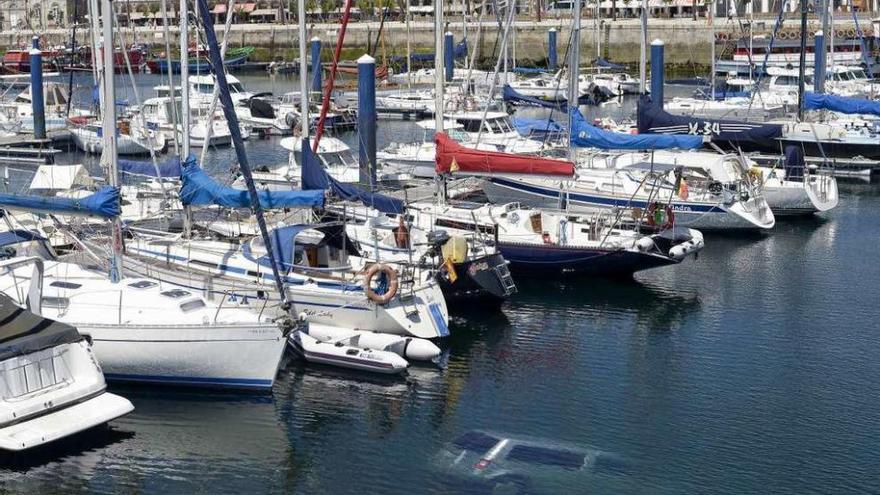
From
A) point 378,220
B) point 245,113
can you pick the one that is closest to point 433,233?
point 378,220

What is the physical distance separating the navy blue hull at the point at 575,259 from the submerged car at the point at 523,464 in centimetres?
1043

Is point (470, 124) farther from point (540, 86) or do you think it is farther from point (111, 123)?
point (111, 123)

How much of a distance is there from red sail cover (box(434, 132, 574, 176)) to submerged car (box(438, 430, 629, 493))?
1355 cm

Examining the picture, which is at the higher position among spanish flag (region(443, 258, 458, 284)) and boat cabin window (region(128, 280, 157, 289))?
boat cabin window (region(128, 280, 157, 289))

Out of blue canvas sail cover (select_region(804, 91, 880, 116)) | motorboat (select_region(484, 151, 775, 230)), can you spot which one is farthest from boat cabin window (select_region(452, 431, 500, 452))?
blue canvas sail cover (select_region(804, 91, 880, 116))

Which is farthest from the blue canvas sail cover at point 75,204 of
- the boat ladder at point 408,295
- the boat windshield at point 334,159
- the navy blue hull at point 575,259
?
the boat windshield at point 334,159

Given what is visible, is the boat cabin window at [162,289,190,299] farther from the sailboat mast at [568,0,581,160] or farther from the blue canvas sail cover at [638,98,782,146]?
the blue canvas sail cover at [638,98,782,146]

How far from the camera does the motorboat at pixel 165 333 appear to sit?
77.5ft

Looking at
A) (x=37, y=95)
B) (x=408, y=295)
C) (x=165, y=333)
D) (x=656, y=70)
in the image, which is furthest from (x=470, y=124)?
(x=165, y=333)

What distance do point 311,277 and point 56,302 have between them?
5.40 m

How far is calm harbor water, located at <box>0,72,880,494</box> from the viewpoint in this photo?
21109 millimetres

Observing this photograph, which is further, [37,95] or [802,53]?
[37,95]

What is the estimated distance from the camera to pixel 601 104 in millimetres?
79062

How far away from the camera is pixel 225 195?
2861 centimetres
